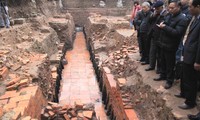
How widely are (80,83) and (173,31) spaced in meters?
5.51

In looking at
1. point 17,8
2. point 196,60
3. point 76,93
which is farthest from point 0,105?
point 17,8

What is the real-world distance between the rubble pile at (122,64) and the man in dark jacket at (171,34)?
193 cm

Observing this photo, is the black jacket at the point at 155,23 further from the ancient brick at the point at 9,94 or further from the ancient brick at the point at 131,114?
the ancient brick at the point at 9,94

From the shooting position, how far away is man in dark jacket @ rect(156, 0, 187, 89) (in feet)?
14.8

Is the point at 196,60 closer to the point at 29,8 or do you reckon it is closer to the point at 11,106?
the point at 11,106

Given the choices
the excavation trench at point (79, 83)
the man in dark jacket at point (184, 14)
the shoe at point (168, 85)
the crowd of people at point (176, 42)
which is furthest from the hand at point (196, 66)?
the excavation trench at point (79, 83)

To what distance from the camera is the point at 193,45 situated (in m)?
3.76

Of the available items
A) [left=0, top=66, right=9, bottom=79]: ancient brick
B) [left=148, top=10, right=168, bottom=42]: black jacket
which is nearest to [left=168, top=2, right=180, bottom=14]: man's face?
[left=148, top=10, right=168, bottom=42]: black jacket

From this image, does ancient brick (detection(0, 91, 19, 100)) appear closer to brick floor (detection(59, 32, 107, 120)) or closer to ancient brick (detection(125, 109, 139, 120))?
ancient brick (detection(125, 109, 139, 120))

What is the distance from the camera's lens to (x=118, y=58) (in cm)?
839

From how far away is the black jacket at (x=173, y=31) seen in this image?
4504 millimetres

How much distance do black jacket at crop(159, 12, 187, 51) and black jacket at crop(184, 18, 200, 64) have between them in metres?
0.69

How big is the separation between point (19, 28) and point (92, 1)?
14.6 metres

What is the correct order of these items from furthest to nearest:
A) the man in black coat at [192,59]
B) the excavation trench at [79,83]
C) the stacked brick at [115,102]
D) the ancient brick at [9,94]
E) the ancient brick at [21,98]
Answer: the excavation trench at [79,83]
the stacked brick at [115,102]
the ancient brick at [9,94]
the ancient brick at [21,98]
the man in black coat at [192,59]
